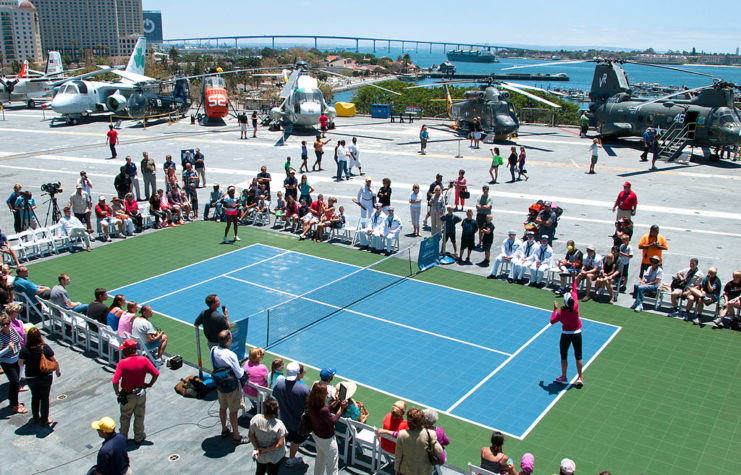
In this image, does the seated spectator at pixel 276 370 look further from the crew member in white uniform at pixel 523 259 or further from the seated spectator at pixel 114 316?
the crew member in white uniform at pixel 523 259

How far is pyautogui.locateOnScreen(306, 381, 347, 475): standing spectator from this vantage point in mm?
7680

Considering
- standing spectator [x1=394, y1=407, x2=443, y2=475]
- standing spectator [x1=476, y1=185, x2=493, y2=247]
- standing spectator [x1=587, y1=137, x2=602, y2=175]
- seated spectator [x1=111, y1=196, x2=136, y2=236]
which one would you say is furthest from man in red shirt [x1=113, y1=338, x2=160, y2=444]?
standing spectator [x1=587, y1=137, x2=602, y2=175]

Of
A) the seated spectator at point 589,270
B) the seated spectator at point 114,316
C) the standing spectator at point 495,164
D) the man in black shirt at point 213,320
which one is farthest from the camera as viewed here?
the standing spectator at point 495,164

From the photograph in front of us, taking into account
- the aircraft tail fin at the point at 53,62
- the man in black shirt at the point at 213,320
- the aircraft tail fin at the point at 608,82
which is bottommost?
the man in black shirt at the point at 213,320

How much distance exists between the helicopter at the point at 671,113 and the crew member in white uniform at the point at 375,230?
56.5 ft

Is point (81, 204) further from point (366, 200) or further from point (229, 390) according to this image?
point (229, 390)

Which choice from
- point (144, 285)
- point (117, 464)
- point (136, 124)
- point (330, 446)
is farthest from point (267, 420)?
point (136, 124)

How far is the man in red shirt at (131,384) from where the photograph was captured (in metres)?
8.74

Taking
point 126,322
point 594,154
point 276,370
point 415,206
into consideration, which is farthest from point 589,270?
point 594,154

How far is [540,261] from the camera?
51.9 ft

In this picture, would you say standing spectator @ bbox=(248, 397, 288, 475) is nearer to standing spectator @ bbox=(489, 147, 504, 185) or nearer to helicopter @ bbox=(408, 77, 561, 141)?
standing spectator @ bbox=(489, 147, 504, 185)

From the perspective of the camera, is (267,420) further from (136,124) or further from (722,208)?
(136,124)

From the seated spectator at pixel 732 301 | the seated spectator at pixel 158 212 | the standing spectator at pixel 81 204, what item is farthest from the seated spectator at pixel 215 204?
the seated spectator at pixel 732 301

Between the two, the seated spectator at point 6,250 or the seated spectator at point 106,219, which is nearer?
the seated spectator at point 6,250
